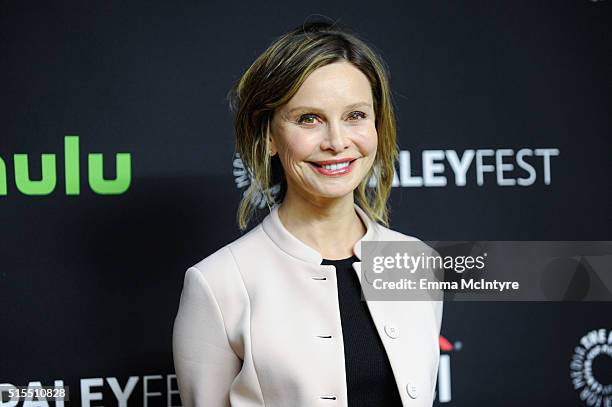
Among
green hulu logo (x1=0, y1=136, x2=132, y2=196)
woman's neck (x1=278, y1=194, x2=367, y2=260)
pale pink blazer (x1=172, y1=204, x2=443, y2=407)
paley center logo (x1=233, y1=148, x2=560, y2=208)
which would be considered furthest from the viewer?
paley center logo (x1=233, y1=148, x2=560, y2=208)

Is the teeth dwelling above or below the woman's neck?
above

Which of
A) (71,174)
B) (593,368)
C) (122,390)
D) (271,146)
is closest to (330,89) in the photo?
(271,146)

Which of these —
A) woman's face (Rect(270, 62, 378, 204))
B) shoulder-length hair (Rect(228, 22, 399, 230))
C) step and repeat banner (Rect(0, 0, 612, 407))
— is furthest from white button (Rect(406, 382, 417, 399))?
step and repeat banner (Rect(0, 0, 612, 407))

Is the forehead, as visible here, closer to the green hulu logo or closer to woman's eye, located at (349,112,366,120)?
woman's eye, located at (349,112,366,120)

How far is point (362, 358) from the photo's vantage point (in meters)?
1.54

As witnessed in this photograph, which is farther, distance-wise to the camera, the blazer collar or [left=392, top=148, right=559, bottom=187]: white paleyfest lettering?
[left=392, top=148, right=559, bottom=187]: white paleyfest lettering

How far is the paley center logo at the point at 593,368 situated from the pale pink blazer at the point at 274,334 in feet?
2.91

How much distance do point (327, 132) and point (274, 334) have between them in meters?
0.39

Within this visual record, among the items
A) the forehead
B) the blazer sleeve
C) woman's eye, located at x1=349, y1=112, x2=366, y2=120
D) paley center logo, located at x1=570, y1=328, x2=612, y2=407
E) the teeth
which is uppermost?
the forehead

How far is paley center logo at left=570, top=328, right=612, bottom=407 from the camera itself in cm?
234

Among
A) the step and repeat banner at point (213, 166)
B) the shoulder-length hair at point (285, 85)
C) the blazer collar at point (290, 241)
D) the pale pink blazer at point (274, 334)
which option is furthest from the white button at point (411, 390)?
the step and repeat banner at point (213, 166)

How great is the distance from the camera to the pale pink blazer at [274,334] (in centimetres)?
150

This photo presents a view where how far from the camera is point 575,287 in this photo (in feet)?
7.68

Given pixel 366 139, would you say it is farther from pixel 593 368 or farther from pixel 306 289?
pixel 593 368
